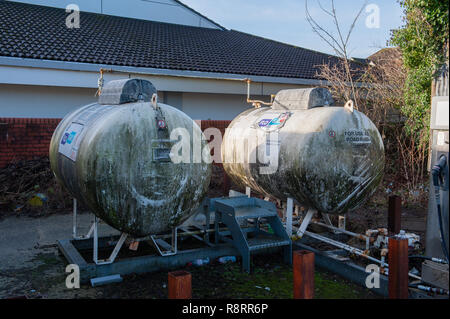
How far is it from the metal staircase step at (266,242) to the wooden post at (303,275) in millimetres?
1901

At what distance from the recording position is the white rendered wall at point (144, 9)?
59.0 ft

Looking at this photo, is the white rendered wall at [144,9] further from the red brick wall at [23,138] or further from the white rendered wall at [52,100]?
the red brick wall at [23,138]

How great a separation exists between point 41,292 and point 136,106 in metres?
2.29

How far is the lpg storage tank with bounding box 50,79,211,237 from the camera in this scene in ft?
14.9

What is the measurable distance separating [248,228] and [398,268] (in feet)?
8.59

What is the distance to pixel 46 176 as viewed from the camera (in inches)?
371

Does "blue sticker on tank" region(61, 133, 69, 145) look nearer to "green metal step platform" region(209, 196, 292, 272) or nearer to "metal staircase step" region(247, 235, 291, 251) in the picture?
"green metal step platform" region(209, 196, 292, 272)

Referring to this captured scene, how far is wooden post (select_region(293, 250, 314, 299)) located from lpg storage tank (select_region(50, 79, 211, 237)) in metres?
1.83

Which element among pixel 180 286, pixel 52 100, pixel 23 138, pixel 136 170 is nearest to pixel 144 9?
pixel 52 100

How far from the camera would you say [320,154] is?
5461 millimetres

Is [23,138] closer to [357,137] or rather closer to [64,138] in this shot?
[64,138]

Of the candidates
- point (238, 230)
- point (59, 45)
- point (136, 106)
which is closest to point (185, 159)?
point (136, 106)
